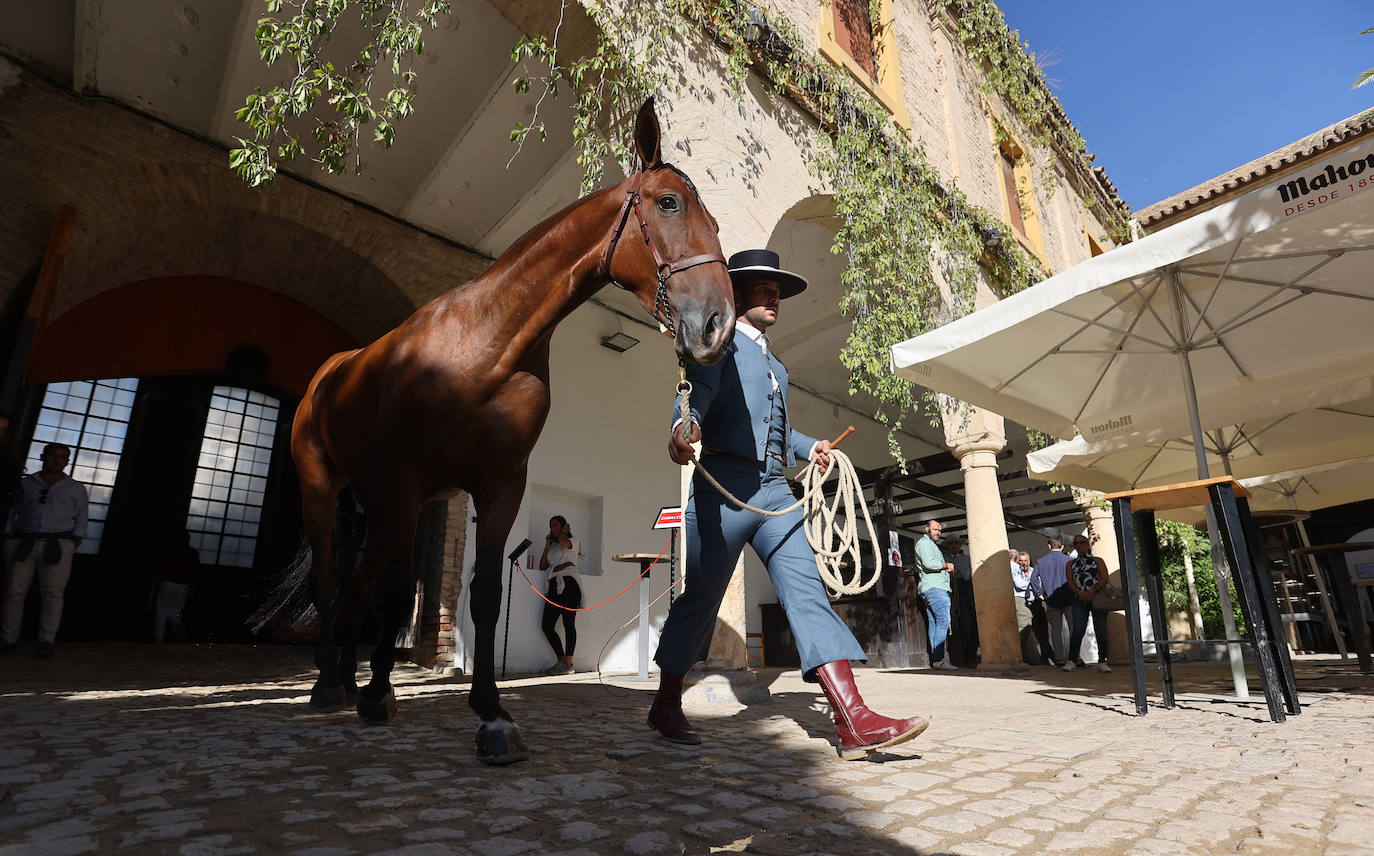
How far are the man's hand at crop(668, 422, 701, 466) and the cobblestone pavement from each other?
1.00m

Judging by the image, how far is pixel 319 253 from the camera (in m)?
7.43

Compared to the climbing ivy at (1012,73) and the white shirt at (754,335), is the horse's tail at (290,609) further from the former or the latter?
the climbing ivy at (1012,73)

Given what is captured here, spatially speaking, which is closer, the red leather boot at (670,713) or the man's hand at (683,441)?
the man's hand at (683,441)

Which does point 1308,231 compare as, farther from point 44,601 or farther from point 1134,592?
point 44,601

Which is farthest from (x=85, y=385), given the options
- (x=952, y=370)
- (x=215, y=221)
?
(x=952, y=370)

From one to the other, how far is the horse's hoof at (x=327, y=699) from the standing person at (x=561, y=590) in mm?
4713

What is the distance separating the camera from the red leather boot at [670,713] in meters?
2.70

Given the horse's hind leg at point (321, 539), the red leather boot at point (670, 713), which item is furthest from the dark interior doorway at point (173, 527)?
the red leather boot at point (670, 713)

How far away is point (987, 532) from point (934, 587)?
1149 millimetres

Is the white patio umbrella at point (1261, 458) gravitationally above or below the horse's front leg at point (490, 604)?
above

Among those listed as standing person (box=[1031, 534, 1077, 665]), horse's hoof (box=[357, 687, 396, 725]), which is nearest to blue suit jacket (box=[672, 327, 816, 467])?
horse's hoof (box=[357, 687, 396, 725])

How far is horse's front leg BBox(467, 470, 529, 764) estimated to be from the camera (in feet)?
7.30

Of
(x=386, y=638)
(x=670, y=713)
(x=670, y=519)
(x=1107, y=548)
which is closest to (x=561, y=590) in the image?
(x=670, y=519)

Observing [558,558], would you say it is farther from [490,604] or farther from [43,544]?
[490,604]
